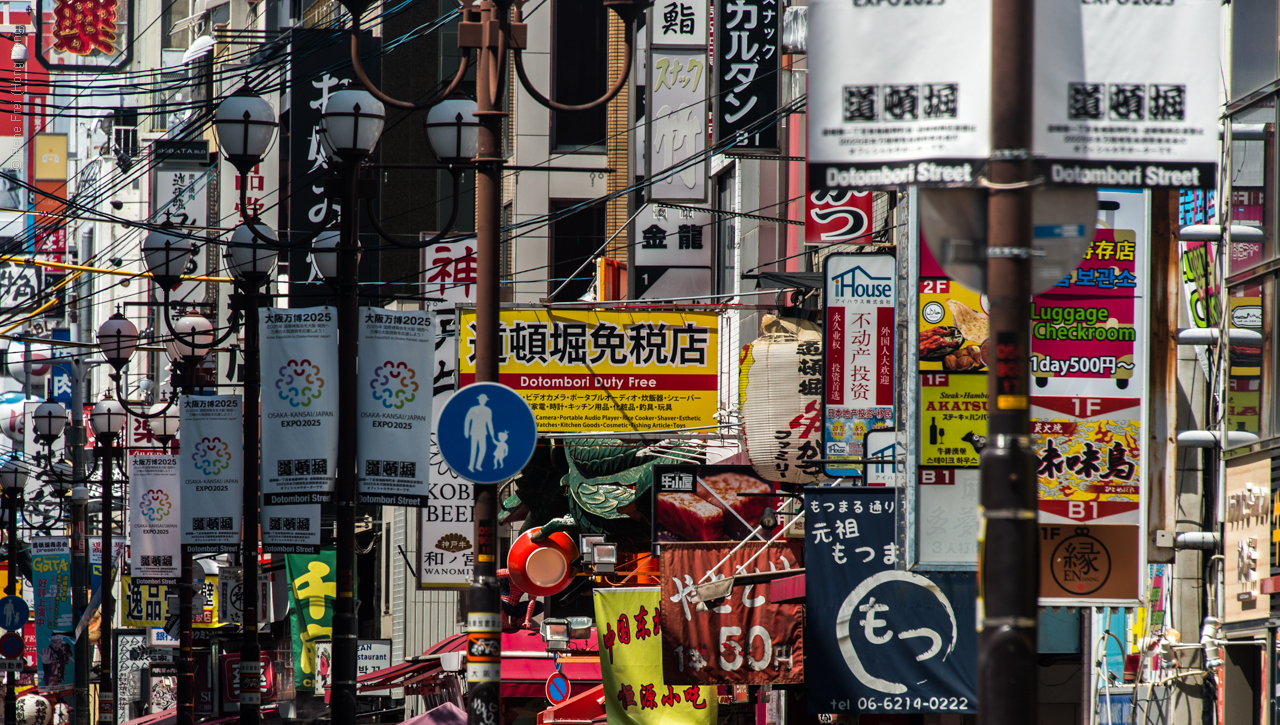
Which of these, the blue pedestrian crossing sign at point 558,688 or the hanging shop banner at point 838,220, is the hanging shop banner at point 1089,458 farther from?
the blue pedestrian crossing sign at point 558,688

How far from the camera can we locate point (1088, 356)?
13.5 meters

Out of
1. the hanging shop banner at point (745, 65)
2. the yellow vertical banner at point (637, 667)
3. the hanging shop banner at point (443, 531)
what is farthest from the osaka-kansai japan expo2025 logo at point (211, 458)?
the hanging shop banner at point (745, 65)

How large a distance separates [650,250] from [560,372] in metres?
5.87

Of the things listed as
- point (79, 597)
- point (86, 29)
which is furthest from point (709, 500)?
point (86, 29)

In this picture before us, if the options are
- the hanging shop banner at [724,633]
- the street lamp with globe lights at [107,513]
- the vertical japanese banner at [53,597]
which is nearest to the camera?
the hanging shop banner at [724,633]

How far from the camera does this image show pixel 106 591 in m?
44.4

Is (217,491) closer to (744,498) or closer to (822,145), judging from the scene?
(744,498)

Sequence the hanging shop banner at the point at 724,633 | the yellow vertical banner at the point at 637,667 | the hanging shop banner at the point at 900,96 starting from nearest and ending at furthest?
the hanging shop banner at the point at 900,96 < the hanging shop banner at the point at 724,633 < the yellow vertical banner at the point at 637,667

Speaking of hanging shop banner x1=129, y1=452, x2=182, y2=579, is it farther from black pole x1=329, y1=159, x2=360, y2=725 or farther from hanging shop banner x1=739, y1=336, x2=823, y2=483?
black pole x1=329, y1=159, x2=360, y2=725

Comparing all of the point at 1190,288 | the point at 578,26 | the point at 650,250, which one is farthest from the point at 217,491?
the point at 578,26

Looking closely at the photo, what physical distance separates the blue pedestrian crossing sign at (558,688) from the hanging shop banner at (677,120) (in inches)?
342

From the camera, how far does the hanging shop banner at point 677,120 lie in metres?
28.4

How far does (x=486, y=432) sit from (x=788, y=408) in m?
8.15

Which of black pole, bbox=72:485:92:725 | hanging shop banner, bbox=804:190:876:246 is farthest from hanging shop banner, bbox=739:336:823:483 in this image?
black pole, bbox=72:485:92:725
